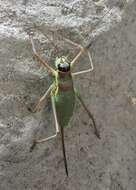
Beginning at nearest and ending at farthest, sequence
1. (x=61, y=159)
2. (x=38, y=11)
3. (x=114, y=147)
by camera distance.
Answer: (x=38, y=11) → (x=61, y=159) → (x=114, y=147)

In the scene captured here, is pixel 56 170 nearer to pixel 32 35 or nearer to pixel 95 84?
pixel 95 84

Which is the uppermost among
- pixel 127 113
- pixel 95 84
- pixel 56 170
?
pixel 95 84

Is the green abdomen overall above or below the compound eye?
below

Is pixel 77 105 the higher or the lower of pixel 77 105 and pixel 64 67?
the lower

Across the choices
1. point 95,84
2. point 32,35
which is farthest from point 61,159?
point 32,35

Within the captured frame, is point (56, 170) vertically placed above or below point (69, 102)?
below
